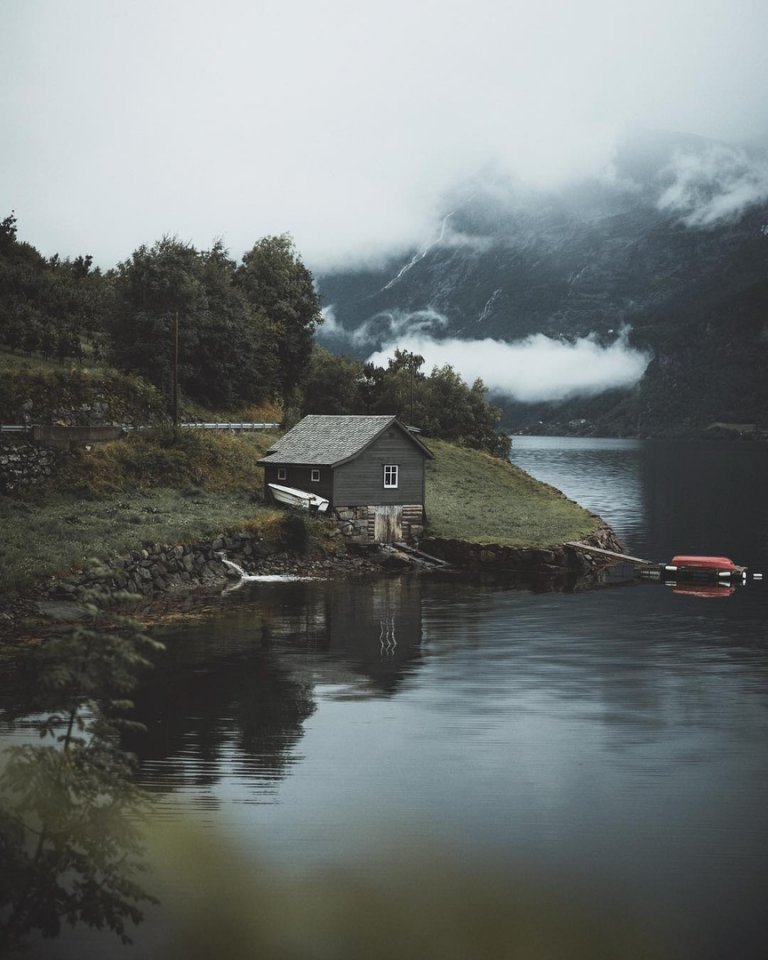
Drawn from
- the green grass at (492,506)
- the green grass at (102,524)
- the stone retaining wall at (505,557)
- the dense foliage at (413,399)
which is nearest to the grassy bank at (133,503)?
the green grass at (102,524)

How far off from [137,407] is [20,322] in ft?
30.8

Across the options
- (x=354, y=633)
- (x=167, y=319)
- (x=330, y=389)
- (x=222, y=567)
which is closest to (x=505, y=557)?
(x=222, y=567)

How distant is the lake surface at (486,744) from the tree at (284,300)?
47.1 m

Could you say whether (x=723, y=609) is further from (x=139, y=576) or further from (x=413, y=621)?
(x=139, y=576)

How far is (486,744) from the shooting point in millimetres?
27891

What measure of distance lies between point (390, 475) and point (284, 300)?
125 ft

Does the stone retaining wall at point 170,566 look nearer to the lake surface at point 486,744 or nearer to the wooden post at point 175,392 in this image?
the lake surface at point 486,744

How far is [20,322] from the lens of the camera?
68.1 meters

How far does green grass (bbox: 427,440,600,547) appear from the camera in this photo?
63.1m

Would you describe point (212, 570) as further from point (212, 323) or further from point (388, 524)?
point (212, 323)

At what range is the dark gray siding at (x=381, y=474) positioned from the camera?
5988 centimetres

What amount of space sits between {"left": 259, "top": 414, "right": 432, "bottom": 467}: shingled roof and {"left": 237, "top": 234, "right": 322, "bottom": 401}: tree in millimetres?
27782

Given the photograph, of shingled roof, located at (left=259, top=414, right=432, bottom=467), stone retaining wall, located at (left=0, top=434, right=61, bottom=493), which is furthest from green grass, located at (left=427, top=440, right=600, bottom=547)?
stone retaining wall, located at (left=0, top=434, right=61, bottom=493)

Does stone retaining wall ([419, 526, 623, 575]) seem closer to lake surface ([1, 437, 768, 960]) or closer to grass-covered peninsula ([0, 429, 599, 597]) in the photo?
grass-covered peninsula ([0, 429, 599, 597])
